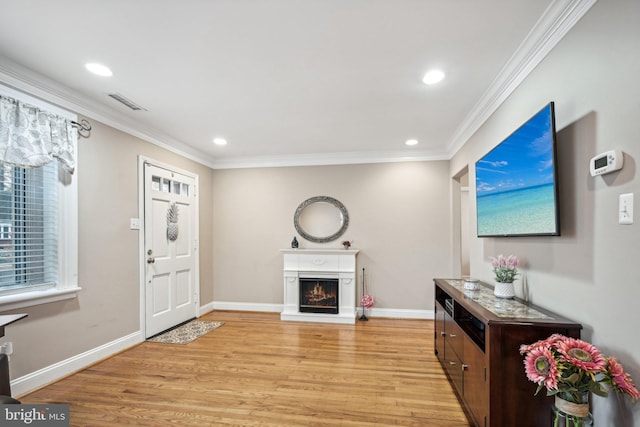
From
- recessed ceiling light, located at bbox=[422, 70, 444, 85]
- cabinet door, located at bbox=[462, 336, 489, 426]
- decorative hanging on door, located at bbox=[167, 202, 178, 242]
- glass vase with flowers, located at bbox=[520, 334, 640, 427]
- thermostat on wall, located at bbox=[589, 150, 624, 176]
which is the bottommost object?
cabinet door, located at bbox=[462, 336, 489, 426]

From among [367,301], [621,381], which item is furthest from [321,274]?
[621,381]

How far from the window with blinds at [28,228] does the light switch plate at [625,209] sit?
12.8 feet

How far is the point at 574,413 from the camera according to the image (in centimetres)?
125

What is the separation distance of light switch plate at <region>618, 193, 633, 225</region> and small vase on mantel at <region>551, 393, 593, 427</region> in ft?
2.45

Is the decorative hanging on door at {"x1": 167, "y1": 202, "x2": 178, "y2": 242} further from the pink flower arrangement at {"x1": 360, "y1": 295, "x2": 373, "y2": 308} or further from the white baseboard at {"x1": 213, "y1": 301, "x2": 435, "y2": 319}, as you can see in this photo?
the pink flower arrangement at {"x1": 360, "y1": 295, "x2": 373, "y2": 308}

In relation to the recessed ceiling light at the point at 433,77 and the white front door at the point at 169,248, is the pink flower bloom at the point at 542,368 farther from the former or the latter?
the white front door at the point at 169,248

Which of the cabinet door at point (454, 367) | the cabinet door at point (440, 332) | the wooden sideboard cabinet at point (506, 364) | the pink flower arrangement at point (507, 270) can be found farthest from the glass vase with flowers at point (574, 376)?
the cabinet door at point (440, 332)

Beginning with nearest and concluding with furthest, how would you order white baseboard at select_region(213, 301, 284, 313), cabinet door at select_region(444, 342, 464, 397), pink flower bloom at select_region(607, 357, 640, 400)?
pink flower bloom at select_region(607, 357, 640, 400), cabinet door at select_region(444, 342, 464, 397), white baseboard at select_region(213, 301, 284, 313)

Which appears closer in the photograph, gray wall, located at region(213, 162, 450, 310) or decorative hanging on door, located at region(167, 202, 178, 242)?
decorative hanging on door, located at region(167, 202, 178, 242)

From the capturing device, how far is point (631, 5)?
1271mm

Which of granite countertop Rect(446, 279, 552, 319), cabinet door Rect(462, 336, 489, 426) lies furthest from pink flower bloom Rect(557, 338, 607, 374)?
cabinet door Rect(462, 336, 489, 426)

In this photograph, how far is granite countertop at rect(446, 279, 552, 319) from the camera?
1.73 metres

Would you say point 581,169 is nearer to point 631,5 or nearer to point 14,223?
point 631,5

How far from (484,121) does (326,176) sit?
8.19ft
